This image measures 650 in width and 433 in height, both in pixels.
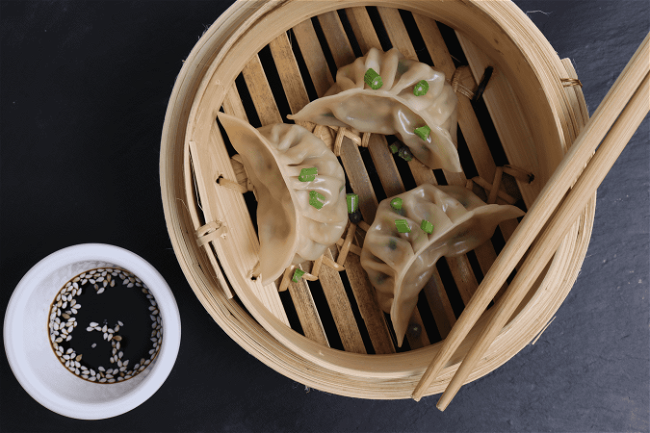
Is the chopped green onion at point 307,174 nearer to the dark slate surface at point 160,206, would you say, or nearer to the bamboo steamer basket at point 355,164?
the bamboo steamer basket at point 355,164

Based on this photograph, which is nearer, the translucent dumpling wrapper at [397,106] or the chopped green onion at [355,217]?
the translucent dumpling wrapper at [397,106]

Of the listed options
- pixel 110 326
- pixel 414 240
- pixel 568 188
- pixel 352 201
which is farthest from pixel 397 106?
pixel 110 326

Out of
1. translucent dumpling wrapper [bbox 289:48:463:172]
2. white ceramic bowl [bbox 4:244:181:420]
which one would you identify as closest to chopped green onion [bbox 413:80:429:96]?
translucent dumpling wrapper [bbox 289:48:463:172]

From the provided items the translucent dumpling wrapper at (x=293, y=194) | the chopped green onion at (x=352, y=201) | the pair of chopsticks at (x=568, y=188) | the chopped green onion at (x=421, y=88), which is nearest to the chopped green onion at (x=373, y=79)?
the chopped green onion at (x=421, y=88)

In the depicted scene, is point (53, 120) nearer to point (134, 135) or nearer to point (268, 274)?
point (134, 135)

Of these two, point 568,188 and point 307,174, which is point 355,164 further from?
point 568,188

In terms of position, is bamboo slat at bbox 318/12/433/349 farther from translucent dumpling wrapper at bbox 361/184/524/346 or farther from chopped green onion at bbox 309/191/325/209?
chopped green onion at bbox 309/191/325/209

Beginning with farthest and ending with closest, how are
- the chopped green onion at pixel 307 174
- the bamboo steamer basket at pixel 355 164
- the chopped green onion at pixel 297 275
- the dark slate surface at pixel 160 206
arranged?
the dark slate surface at pixel 160 206 < the chopped green onion at pixel 297 275 < the chopped green onion at pixel 307 174 < the bamboo steamer basket at pixel 355 164
